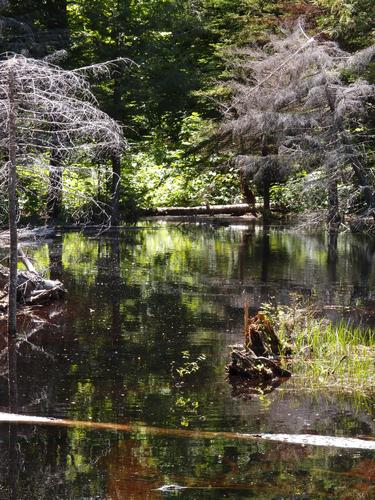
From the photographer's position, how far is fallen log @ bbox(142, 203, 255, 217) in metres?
31.4

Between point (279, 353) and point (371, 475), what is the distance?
159 inches

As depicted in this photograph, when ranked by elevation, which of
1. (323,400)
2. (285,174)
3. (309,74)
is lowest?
(323,400)

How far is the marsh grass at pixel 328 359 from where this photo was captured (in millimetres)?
9695

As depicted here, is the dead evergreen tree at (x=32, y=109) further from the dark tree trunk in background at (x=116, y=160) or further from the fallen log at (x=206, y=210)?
the fallen log at (x=206, y=210)

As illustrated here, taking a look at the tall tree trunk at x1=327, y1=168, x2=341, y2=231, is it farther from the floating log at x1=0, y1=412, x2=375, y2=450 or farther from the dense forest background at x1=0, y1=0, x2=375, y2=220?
the floating log at x1=0, y1=412, x2=375, y2=450

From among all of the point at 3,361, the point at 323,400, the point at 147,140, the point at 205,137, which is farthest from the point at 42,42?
the point at 323,400

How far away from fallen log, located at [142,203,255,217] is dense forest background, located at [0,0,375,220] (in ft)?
1.76

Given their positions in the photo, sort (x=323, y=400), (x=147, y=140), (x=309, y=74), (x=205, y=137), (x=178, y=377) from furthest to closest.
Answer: (x=147, y=140) → (x=205, y=137) → (x=309, y=74) → (x=178, y=377) → (x=323, y=400)

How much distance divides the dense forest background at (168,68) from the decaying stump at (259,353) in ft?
41.4

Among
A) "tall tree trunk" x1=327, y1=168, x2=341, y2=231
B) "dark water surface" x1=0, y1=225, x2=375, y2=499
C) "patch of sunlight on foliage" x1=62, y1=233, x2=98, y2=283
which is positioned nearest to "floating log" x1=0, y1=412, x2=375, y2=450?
"dark water surface" x1=0, y1=225, x2=375, y2=499

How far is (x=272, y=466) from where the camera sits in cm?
691

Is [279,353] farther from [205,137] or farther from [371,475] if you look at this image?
[205,137]

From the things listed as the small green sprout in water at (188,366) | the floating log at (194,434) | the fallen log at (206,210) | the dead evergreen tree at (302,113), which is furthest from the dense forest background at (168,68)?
the floating log at (194,434)

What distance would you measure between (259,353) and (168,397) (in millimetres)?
1747
